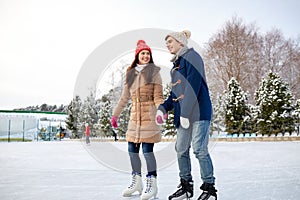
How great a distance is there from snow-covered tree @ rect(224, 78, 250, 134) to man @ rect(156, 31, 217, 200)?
12806mm

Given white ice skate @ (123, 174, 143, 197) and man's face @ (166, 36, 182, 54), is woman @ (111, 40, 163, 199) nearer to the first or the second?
white ice skate @ (123, 174, 143, 197)

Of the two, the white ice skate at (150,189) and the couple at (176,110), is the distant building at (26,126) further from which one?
the white ice skate at (150,189)

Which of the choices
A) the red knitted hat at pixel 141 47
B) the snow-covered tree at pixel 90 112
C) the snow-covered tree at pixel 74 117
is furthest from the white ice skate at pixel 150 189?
the snow-covered tree at pixel 74 117

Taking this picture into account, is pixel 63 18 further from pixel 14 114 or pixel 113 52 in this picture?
pixel 14 114

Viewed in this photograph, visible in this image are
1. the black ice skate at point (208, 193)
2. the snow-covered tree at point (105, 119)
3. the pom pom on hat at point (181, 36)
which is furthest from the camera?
the snow-covered tree at point (105, 119)

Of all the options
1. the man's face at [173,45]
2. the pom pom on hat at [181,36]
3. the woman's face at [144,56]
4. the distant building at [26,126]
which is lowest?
the distant building at [26,126]

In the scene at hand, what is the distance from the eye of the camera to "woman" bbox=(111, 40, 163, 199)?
8.33 feet

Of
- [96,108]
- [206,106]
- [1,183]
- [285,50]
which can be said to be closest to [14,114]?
[96,108]

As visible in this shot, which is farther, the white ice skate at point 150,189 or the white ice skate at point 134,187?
the white ice skate at point 134,187

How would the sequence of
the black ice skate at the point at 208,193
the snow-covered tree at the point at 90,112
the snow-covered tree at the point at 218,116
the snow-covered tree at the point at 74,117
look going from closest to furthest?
the black ice skate at the point at 208,193 → the snow-covered tree at the point at 218,116 → the snow-covered tree at the point at 90,112 → the snow-covered tree at the point at 74,117

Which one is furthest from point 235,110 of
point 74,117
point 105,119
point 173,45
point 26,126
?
point 26,126

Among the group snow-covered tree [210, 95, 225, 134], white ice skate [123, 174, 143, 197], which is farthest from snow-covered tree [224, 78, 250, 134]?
white ice skate [123, 174, 143, 197]

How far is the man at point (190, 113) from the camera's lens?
220cm

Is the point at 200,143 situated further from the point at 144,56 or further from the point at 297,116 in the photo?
the point at 297,116
